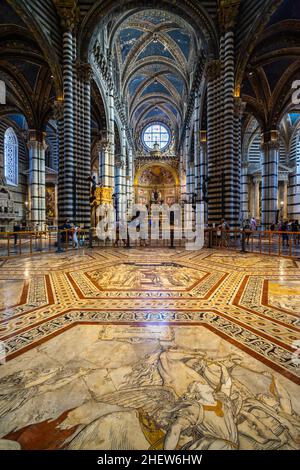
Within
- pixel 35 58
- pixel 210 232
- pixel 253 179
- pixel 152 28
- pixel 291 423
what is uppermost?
pixel 152 28

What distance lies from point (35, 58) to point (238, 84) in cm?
1242

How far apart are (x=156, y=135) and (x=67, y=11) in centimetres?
3266

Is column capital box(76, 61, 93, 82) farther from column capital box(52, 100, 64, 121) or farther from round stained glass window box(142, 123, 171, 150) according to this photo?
round stained glass window box(142, 123, 171, 150)

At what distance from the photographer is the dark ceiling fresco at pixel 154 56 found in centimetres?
2112

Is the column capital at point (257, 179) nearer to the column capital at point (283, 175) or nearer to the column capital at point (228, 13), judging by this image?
the column capital at point (283, 175)

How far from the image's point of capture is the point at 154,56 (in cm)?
2648

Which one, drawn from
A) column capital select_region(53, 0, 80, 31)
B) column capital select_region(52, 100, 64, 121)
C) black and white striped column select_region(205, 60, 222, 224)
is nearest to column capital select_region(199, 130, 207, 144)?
black and white striped column select_region(205, 60, 222, 224)

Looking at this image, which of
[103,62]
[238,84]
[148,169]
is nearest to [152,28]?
[103,62]

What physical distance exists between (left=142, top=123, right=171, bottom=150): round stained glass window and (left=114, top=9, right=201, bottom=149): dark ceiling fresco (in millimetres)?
5807

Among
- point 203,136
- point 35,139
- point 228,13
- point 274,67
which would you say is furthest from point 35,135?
point 274,67

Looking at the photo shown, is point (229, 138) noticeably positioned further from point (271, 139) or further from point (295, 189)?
point (295, 189)

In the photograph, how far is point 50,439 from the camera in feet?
3.96

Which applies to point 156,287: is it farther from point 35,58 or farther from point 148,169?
point 148,169

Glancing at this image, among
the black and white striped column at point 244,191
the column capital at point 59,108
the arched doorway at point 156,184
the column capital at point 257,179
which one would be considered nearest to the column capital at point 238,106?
the column capital at point 59,108
